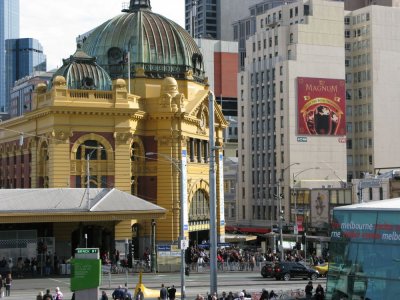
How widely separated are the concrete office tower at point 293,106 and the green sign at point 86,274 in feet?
270

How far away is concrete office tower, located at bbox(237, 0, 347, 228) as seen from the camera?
123 m

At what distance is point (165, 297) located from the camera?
138 feet

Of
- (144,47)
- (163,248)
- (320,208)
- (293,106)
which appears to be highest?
(144,47)

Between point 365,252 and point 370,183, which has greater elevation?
point 370,183

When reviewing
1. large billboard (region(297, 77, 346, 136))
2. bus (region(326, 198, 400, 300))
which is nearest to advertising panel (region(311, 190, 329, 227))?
large billboard (region(297, 77, 346, 136))

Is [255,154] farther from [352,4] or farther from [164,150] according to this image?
[164,150]

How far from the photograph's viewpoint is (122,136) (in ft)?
239

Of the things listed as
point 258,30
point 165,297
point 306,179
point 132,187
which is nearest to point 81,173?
point 132,187

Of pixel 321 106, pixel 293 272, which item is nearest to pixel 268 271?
pixel 293 272

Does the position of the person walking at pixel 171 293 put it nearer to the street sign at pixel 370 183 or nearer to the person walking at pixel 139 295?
the person walking at pixel 139 295

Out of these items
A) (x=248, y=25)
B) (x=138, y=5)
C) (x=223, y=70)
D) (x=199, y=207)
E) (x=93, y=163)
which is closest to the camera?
(x=93, y=163)

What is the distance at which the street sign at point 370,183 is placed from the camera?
297 ft

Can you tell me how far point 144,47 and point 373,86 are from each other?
58.0 meters

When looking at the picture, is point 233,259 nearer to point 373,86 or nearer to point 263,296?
point 263,296
